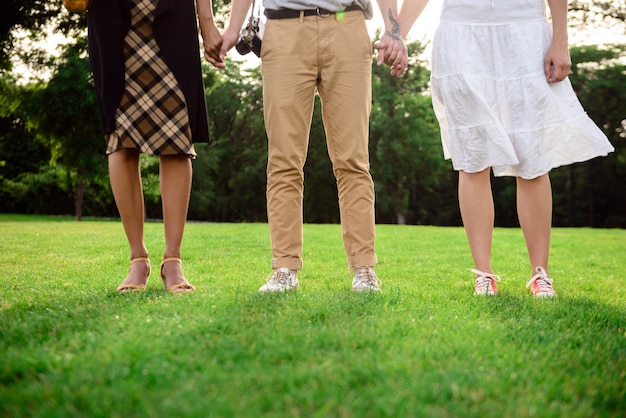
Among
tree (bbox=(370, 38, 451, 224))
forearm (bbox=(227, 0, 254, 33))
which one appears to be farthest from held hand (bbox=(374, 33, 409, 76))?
tree (bbox=(370, 38, 451, 224))

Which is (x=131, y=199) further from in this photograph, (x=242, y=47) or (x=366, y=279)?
(x=366, y=279)

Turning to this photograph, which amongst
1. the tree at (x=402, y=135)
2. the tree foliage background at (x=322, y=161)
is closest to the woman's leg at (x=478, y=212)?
the tree foliage background at (x=322, y=161)

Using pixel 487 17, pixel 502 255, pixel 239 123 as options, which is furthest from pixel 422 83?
pixel 487 17

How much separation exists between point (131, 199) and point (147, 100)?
54 centimetres

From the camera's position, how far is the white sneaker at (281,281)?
3172mm

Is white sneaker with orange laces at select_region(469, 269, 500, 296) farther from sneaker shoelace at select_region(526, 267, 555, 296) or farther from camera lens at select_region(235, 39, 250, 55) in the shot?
camera lens at select_region(235, 39, 250, 55)

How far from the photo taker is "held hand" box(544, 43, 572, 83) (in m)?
3.34

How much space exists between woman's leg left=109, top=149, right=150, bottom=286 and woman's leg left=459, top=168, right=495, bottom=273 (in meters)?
1.83

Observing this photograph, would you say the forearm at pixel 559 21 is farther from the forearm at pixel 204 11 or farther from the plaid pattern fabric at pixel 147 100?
the plaid pattern fabric at pixel 147 100

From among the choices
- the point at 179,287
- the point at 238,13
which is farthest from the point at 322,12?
the point at 179,287

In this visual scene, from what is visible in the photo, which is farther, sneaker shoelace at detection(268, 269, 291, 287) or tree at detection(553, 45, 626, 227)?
tree at detection(553, 45, 626, 227)

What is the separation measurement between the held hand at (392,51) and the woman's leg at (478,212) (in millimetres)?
750

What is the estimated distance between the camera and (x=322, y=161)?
3703cm

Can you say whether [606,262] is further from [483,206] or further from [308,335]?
[308,335]
